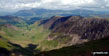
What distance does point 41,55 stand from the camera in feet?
562

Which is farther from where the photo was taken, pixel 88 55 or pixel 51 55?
pixel 51 55

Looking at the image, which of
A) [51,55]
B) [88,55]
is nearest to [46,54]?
[51,55]

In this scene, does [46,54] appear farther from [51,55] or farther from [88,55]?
[88,55]

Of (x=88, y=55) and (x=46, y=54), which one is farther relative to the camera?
(x=46, y=54)

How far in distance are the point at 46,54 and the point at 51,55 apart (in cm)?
579

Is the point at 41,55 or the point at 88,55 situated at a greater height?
the point at 88,55

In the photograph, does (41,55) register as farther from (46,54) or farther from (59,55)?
(59,55)

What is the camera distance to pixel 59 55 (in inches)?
7116

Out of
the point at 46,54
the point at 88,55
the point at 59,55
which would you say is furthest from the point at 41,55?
the point at 88,55

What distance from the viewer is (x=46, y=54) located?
177 meters

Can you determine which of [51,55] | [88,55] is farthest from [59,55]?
[88,55]

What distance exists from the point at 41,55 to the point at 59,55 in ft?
69.7

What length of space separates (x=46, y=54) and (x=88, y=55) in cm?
6008

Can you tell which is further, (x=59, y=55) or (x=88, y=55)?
(x=59, y=55)
